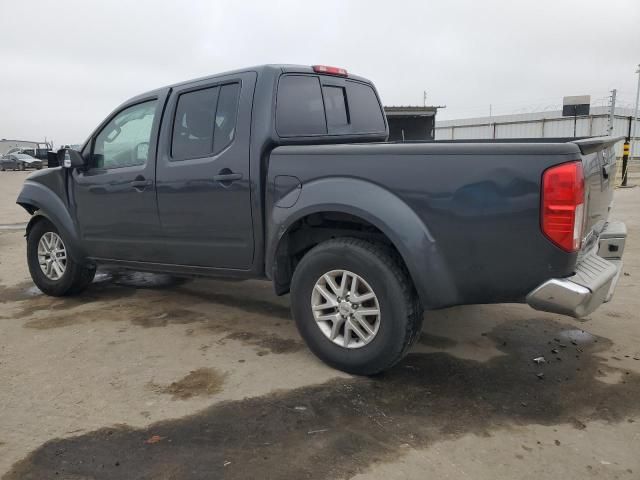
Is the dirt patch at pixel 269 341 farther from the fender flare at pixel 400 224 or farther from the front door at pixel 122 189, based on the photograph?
the fender flare at pixel 400 224

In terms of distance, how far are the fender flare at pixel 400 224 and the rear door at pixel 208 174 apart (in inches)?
28.6

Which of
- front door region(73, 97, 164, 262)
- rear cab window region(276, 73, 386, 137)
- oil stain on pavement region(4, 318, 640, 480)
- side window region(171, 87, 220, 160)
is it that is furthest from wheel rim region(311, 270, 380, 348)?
front door region(73, 97, 164, 262)

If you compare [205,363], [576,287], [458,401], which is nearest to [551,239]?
[576,287]

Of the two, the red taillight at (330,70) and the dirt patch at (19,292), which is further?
the dirt patch at (19,292)

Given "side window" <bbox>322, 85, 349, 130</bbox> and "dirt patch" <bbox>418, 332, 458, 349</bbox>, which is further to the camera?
"side window" <bbox>322, 85, 349, 130</bbox>

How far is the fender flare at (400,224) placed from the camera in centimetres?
285

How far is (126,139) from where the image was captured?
454 centimetres

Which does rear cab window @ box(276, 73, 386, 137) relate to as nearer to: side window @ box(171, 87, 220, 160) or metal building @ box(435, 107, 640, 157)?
side window @ box(171, 87, 220, 160)

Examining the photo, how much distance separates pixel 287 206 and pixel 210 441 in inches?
57.9

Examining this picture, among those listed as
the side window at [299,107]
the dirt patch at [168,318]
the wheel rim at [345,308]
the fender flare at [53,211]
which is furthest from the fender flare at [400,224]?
the fender flare at [53,211]

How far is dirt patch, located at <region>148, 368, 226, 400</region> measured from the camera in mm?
3088

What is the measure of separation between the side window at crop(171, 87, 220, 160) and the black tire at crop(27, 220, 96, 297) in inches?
69.0

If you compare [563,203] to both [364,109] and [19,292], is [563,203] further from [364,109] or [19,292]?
[19,292]

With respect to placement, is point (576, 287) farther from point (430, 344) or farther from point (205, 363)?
point (205, 363)
